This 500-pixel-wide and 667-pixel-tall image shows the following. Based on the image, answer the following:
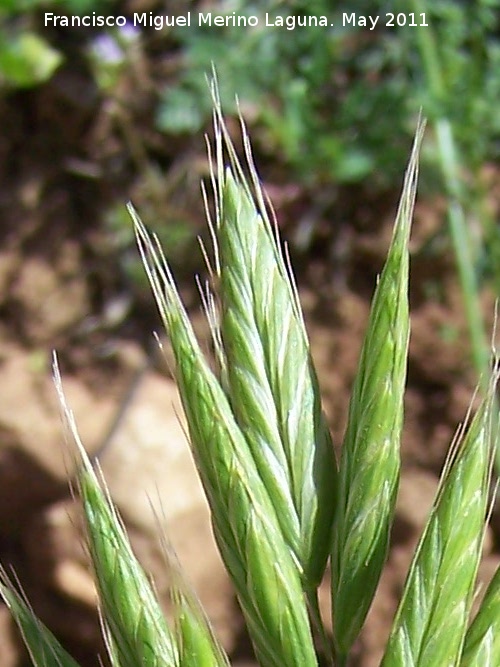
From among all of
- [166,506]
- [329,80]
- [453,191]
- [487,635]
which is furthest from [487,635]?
[329,80]

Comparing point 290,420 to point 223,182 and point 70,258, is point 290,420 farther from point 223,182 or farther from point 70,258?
point 70,258

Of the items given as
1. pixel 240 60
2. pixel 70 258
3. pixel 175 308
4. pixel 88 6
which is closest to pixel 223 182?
pixel 175 308

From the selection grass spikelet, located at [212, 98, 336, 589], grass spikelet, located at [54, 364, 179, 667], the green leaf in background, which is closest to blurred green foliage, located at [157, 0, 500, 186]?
the green leaf in background

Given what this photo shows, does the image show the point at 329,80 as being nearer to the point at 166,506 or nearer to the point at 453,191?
the point at 453,191

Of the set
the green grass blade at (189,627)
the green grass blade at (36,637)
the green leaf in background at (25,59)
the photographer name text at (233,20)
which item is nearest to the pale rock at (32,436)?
the green leaf in background at (25,59)

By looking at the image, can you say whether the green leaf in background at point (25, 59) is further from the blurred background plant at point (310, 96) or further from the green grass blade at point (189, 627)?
the green grass blade at point (189, 627)

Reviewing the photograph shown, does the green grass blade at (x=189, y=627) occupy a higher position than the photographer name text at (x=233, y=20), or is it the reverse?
the photographer name text at (x=233, y=20)

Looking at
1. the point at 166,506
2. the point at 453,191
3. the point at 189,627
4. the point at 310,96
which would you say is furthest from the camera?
the point at 166,506
